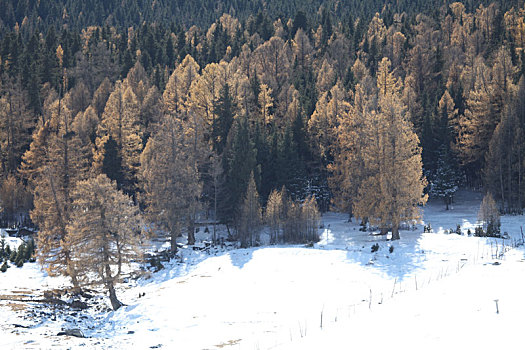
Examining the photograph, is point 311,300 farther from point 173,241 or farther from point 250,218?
point 173,241

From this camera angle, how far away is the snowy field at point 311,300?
12966mm

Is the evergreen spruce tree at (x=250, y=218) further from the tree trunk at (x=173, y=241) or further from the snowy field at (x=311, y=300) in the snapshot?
the tree trunk at (x=173, y=241)

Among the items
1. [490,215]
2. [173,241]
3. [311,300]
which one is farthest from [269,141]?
[311,300]

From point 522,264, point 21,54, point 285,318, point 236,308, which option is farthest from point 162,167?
point 21,54

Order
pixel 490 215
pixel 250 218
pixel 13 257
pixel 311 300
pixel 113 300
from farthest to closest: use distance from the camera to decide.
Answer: pixel 250 218
pixel 13 257
pixel 490 215
pixel 113 300
pixel 311 300

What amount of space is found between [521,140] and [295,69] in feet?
125

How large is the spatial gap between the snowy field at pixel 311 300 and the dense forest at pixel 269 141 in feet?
11.6

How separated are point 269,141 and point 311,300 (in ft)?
86.7

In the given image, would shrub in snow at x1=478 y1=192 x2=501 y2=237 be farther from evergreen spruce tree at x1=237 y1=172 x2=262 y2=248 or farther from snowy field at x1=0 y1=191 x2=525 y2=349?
evergreen spruce tree at x1=237 y1=172 x2=262 y2=248

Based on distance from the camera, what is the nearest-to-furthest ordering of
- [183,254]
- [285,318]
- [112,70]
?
[285,318] < [183,254] < [112,70]

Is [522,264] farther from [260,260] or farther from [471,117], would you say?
[471,117]

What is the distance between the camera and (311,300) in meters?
22.1

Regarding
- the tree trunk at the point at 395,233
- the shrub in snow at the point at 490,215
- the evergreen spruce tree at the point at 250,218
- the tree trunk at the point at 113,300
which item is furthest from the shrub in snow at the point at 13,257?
the shrub in snow at the point at 490,215

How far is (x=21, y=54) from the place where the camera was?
82.3 m
